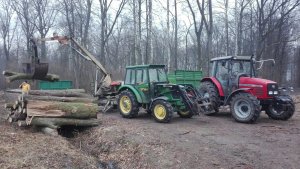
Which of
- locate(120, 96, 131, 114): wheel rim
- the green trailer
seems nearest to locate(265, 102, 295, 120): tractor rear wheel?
locate(120, 96, 131, 114): wheel rim

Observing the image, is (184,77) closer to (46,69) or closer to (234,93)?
(234,93)

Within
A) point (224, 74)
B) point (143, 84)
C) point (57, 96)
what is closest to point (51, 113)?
point (57, 96)

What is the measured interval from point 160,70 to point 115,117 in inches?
97.4

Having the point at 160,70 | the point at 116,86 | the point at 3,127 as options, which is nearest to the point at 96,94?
the point at 116,86

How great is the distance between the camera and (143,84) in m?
12.6

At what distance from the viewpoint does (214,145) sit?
8.36m

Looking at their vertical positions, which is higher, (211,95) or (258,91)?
(258,91)

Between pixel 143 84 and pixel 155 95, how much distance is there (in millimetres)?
612

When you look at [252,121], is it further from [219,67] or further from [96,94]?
[96,94]

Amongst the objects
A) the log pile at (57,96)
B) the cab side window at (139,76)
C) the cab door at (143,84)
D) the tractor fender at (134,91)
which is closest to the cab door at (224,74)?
the cab door at (143,84)

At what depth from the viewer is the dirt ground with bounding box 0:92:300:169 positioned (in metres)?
7.30

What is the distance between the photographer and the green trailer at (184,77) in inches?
742

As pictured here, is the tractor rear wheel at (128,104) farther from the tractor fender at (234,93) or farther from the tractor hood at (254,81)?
the tractor hood at (254,81)

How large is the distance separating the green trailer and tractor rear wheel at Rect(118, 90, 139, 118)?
575 cm
